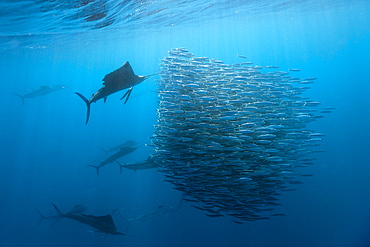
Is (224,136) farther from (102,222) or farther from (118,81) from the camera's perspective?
(102,222)

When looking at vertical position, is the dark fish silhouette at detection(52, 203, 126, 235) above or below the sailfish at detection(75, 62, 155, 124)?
below

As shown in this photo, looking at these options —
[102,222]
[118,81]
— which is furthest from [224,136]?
[102,222]

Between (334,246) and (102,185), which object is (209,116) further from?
(102,185)

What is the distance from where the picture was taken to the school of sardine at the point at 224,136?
18.5 ft

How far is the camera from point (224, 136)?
544 cm

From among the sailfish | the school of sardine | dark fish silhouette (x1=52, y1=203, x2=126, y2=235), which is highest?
the sailfish

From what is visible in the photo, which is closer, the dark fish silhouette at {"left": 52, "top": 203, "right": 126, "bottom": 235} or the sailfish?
the sailfish

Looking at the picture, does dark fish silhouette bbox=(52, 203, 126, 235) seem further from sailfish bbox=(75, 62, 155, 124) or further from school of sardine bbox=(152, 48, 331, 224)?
sailfish bbox=(75, 62, 155, 124)

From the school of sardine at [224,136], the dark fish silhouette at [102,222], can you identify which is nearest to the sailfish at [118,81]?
the school of sardine at [224,136]

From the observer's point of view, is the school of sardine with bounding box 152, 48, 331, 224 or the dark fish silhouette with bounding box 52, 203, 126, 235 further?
the dark fish silhouette with bounding box 52, 203, 126, 235

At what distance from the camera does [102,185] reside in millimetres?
15602

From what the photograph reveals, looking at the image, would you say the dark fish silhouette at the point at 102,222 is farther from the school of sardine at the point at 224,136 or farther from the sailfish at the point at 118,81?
the sailfish at the point at 118,81

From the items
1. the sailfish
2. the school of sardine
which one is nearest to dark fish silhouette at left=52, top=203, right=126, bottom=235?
the school of sardine

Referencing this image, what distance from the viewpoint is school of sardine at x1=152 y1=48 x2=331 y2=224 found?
5629mm
